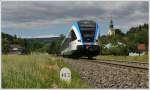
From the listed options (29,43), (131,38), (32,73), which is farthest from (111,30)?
(32,73)

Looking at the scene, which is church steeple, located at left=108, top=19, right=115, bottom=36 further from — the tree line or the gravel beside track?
the gravel beside track

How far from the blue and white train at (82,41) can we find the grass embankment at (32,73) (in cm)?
60

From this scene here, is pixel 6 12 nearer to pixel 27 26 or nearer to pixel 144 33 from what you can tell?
pixel 27 26

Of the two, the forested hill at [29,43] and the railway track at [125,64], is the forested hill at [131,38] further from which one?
the forested hill at [29,43]

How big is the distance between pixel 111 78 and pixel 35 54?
1.65 meters

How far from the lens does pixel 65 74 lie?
1319cm

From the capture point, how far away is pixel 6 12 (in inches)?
513

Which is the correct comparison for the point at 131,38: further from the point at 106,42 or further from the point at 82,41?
the point at 82,41

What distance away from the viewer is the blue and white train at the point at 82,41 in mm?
13952

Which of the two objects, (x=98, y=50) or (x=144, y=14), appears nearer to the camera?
(x=144, y=14)

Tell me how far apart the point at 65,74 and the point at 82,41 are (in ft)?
4.44

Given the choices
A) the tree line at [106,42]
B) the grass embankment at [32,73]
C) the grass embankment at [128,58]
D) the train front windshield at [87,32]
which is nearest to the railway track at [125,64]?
the grass embankment at [128,58]

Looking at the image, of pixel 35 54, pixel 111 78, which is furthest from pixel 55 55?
pixel 111 78

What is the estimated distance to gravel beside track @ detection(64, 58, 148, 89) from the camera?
13.0 meters
